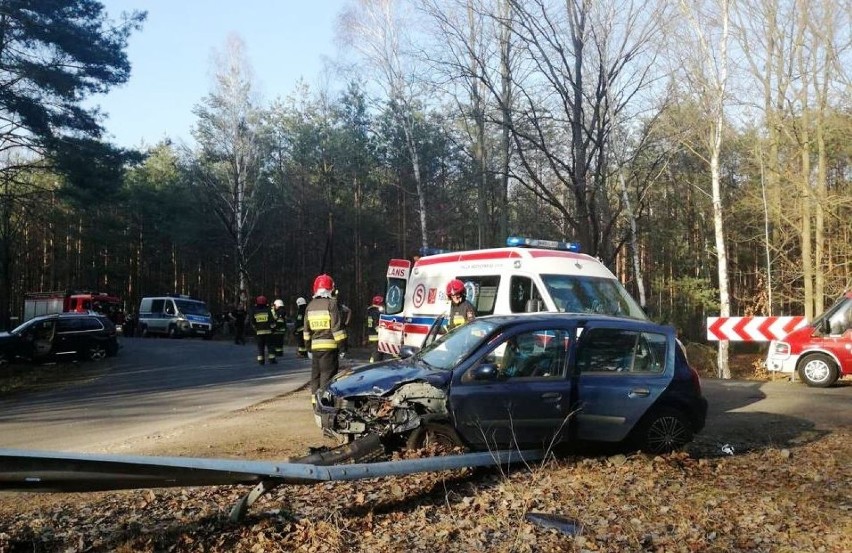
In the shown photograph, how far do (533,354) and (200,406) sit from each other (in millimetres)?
7418

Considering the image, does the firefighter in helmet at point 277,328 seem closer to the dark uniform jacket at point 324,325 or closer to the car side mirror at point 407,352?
the dark uniform jacket at point 324,325

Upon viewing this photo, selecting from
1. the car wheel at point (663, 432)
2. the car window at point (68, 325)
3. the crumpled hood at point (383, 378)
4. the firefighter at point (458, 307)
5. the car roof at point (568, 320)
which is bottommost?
the car wheel at point (663, 432)

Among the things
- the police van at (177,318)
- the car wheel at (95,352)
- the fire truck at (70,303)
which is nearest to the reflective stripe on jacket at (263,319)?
the car wheel at (95,352)

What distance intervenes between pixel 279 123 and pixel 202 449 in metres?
37.2

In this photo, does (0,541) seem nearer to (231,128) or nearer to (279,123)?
(231,128)

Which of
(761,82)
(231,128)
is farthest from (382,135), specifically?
(761,82)

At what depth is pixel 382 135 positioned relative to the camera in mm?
37781

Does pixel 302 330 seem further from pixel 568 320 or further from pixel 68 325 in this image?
pixel 68 325

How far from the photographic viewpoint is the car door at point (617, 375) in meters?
7.09

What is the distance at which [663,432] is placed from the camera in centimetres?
744

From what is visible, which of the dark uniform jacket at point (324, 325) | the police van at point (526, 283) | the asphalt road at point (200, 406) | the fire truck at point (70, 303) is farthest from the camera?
the fire truck at point (70, 303)

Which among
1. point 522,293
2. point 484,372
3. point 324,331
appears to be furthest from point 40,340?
point 484,372

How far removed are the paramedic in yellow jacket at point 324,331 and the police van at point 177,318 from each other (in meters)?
29.1

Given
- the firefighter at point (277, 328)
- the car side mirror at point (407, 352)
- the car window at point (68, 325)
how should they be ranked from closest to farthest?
the car side mirror at point (407, 352), the firefighter at point (277, 328), the car window at point (68, 325)
